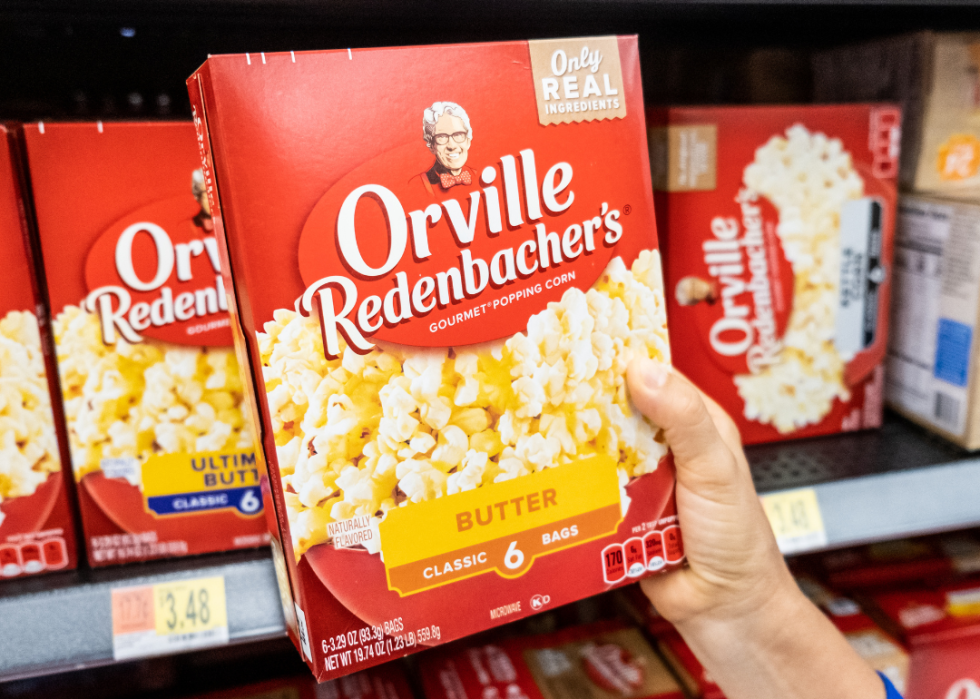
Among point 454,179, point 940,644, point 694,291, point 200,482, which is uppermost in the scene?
point 454,179

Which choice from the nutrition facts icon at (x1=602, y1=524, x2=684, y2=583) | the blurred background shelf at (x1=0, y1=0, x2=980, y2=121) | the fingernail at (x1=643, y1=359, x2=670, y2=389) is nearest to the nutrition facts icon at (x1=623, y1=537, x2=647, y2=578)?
the nutrition facts icon at (x1=602, y1=524, x2=684, y2=583)

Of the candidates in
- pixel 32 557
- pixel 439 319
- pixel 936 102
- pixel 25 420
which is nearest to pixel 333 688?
pixel 32 557

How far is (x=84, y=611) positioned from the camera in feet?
2.20

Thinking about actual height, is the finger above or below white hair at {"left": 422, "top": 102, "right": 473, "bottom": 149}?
below

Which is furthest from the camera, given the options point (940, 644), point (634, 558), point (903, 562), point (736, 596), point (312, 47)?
point (903, 562)

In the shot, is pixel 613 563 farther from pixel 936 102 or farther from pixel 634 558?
pixel 936 102

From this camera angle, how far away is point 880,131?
0.96 meters

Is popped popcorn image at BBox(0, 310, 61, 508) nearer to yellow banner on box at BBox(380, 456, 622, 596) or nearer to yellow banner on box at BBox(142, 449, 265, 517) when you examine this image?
yellow banner on box at BBox(142, 449, 265, 517)

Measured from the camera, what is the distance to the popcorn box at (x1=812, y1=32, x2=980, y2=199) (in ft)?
3.22

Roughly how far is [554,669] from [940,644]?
0.56 meters

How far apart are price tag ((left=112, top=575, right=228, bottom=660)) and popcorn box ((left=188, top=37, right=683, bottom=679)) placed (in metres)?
0.11

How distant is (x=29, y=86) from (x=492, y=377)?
792 mm

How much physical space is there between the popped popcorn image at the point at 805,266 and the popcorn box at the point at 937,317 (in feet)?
0.40

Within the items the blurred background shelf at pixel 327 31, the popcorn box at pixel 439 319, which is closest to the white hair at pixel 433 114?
the popcorn box at pixel 439 319
